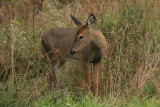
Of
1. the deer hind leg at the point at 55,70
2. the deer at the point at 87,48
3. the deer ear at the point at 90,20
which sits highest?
the deer ear at the point at 90,20

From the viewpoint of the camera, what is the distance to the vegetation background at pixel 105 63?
4.95 m

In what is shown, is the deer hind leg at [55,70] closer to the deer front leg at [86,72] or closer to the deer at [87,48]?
the deer at [87,48]

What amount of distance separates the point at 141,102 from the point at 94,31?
205 centimetres

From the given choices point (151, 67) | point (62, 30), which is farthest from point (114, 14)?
point (151, 67)

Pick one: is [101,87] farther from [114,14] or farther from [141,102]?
[114,14]

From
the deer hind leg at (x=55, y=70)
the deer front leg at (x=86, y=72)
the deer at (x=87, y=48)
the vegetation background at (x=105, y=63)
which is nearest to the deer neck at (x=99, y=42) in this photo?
the deer at (x=87, y=48)

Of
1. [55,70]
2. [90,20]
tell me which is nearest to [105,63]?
[90,20]

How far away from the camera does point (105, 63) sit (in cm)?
663

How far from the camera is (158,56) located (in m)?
6.11

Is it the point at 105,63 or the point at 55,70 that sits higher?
the point at 105,63

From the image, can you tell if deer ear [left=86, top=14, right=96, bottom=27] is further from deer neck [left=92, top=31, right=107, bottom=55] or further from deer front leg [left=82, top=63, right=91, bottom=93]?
deer front leg [left=82, top=63, right=91, bottom=93]

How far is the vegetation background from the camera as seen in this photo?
16.2ft

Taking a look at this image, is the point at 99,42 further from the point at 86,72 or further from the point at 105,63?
the point at 86,72

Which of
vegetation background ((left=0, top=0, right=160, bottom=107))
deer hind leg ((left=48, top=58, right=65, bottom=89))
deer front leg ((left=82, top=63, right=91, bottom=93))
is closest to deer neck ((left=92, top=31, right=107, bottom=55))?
vegetation background ((left=0, top=0, right=160, bottom=107))
